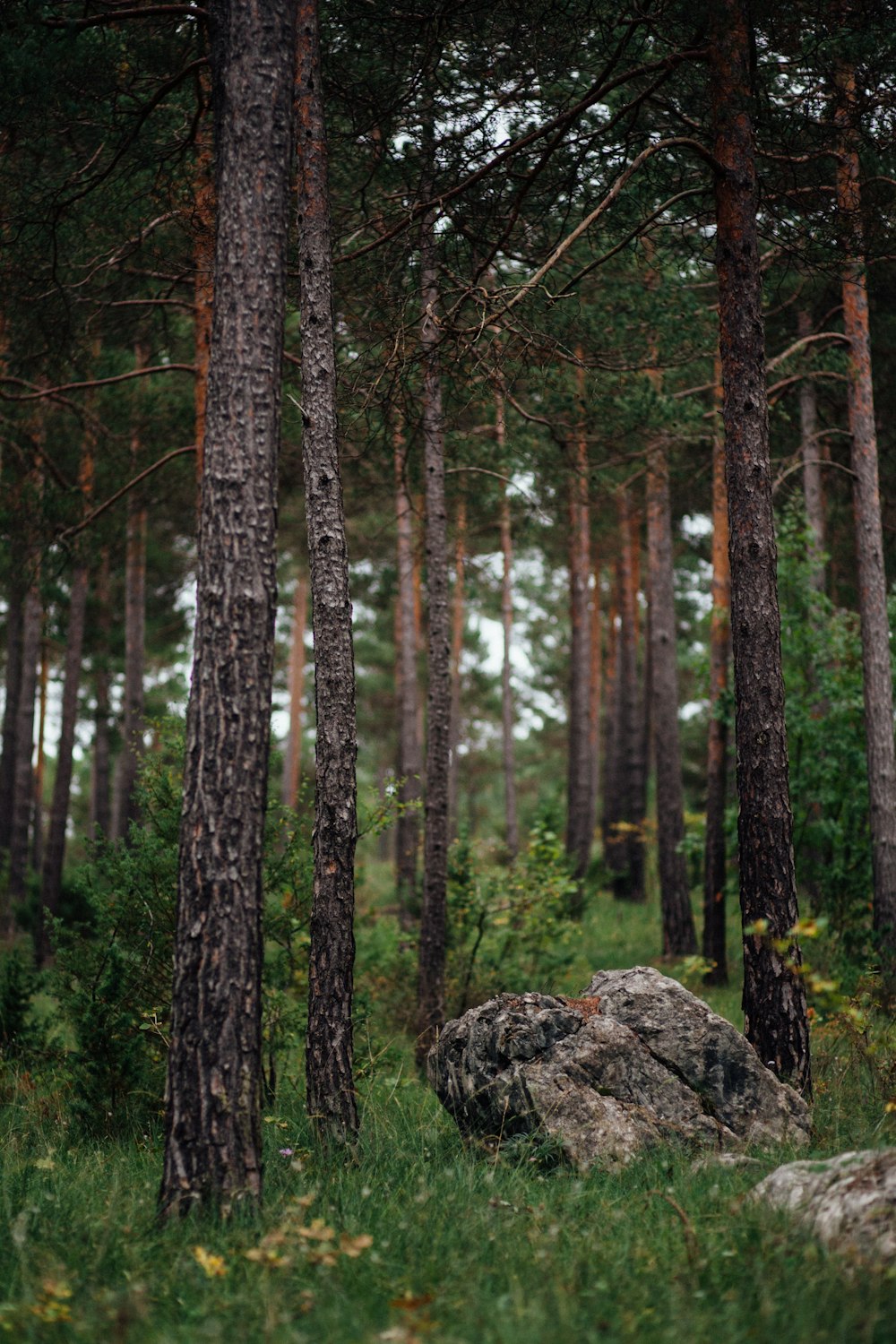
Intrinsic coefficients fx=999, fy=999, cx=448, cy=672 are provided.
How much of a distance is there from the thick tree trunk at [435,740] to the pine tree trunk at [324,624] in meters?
3.21

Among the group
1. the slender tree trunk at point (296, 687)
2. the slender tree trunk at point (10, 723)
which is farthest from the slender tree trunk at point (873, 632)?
the slender tree trunk at point (296, 687)

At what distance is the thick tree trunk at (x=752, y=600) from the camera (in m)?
6.62

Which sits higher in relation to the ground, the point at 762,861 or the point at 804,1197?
the point at 762,861

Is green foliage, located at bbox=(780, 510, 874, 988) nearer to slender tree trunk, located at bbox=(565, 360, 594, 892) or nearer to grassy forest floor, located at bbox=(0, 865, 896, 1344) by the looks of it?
grassy forest floor, located at bbox=(0, 865, 896, 1344)

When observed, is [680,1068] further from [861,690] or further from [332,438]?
[861,690]

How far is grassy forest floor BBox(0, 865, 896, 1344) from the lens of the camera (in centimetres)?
338

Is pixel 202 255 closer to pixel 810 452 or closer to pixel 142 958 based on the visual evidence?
pixel 142 958

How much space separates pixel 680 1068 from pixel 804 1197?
6.18 feet

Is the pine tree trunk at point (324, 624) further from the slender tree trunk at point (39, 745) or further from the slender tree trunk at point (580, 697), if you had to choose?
the slender tree trunk at point (39, 745)

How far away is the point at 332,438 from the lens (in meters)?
6.36

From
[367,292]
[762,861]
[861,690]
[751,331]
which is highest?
[367,292]

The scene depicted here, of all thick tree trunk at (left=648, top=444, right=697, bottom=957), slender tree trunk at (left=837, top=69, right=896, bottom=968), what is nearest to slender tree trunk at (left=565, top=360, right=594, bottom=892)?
thick tree trunk at (left=648, top=444, right=697, bottom=957)

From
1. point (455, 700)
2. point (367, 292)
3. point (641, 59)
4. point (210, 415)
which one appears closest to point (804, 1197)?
point (210, 415)

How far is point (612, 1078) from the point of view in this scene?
5883 mm
